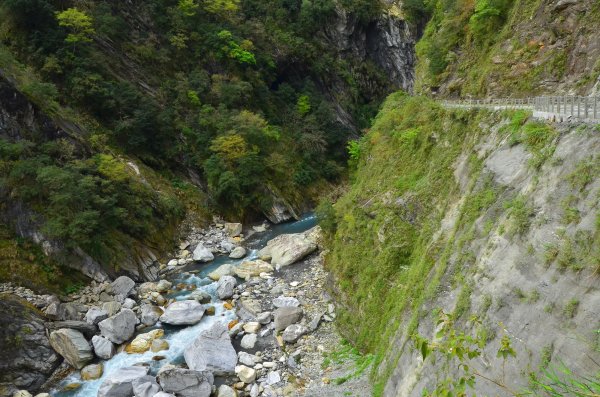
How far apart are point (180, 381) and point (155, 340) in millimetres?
3412

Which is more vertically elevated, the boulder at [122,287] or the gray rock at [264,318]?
the boulder at [122,287]

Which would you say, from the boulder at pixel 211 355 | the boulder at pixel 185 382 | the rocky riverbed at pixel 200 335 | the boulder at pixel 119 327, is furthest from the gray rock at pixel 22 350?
the boulder at pixel 211 355

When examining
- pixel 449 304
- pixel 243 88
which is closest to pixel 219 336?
pixel 449 304

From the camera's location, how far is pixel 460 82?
2055 cm

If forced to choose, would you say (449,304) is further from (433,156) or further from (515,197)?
(433,156)

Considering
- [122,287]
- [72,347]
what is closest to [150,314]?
[122,287]

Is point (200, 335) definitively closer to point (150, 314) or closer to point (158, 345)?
point (158, 345)

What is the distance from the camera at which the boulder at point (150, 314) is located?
56.9ft

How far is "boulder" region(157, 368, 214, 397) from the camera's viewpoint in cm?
1294

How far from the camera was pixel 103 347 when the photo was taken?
1540cm

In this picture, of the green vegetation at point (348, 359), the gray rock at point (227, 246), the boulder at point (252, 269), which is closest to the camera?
the green vegetation at point (348, 359)

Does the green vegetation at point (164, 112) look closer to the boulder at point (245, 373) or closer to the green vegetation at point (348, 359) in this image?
the boulder at point (245, 373)

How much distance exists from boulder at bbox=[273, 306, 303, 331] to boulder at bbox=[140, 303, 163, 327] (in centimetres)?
552

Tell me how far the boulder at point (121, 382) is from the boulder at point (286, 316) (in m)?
5.37
